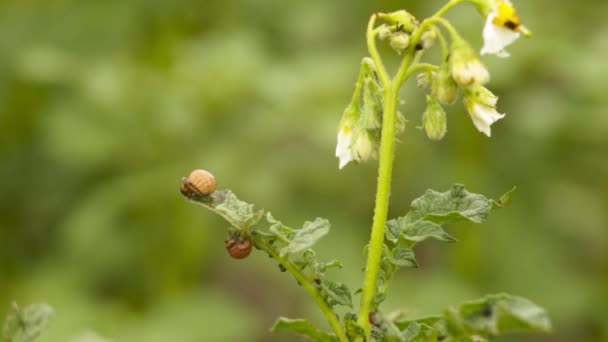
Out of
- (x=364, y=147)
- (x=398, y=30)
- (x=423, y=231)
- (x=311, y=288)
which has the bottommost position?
(x=311, y=288)

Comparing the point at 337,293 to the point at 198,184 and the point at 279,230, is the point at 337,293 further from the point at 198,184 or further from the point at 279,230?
the point at 198,184

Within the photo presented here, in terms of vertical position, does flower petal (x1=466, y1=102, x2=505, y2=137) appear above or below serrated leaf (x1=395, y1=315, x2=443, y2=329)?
above

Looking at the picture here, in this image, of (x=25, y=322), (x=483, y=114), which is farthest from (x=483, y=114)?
(x=25, y=322)

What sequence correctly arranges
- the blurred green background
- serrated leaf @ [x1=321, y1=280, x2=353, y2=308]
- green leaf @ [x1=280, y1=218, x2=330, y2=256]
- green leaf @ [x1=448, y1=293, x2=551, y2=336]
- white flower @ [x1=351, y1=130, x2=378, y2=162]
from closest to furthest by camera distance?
green leaf @ [x1=448, y1=293, x2=551, y2=336]
green leaf @ [x1=280, y1=218, x2=330, y2=256]
serrated leaf @ [x1=321, y1=280, x2=353, y2=308]
white flower @ [x1=351, y1=130, x2=378, y2=162]
the blurred green background

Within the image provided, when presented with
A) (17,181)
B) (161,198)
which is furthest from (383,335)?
(17,181)

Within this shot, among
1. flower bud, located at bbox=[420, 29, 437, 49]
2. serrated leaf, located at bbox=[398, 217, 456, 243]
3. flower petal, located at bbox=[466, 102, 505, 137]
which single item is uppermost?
flower bud, located at bbox=[420, 29, 437, 49]

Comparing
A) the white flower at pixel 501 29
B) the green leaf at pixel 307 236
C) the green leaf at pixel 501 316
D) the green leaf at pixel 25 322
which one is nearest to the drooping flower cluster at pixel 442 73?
the white flower at pixel 501 29

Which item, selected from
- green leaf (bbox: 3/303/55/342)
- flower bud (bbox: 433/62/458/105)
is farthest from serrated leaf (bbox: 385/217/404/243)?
green leaf (bbox: 3/303/55/342)

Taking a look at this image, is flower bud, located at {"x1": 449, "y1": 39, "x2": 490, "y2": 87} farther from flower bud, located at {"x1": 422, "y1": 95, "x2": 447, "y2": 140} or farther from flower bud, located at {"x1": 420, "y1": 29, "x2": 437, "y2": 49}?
flower bud, located at {"x1": 422, "y1": 95, "x2": 447, "y2": 140}
